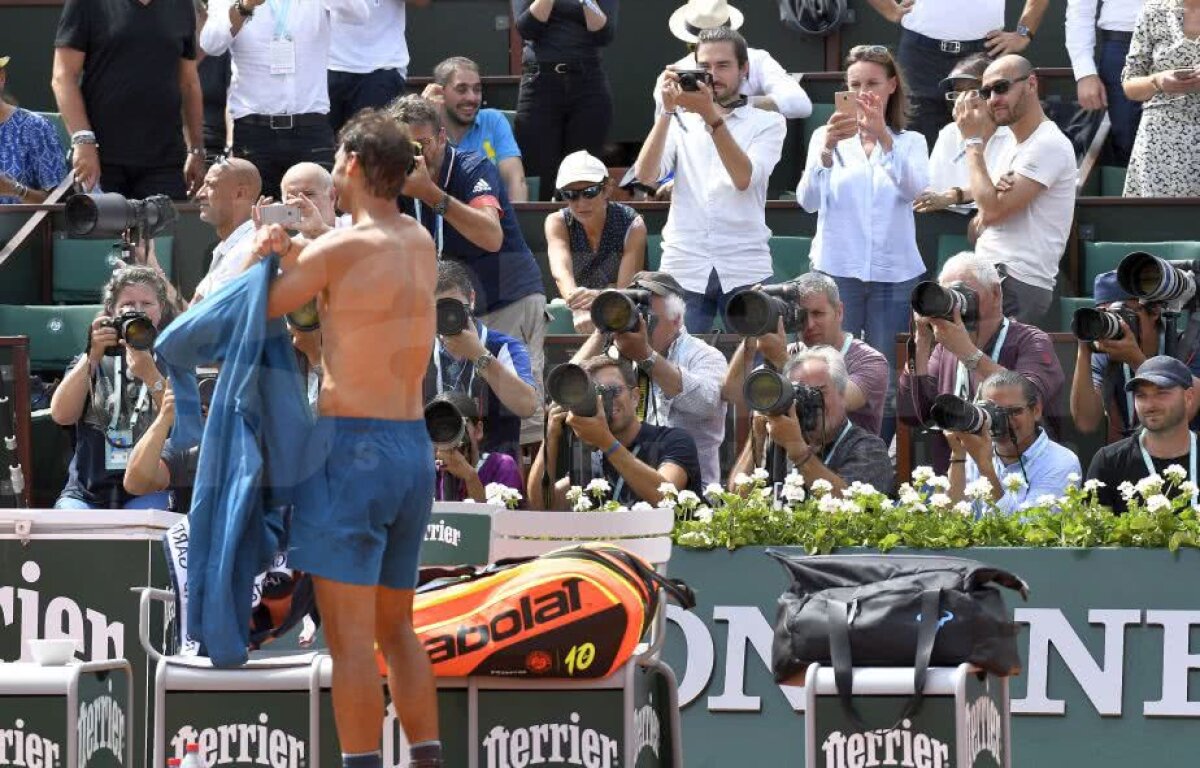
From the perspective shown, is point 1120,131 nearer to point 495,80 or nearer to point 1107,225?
point 1107,225

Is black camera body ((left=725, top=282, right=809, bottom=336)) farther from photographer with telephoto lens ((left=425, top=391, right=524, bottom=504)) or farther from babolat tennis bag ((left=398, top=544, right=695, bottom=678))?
babolat tennis bag ((left=398, top=544, right=695, bottom=678))

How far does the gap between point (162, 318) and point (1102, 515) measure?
337cm

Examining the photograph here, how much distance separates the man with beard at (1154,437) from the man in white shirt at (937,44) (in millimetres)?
3424

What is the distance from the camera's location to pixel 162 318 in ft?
27.1

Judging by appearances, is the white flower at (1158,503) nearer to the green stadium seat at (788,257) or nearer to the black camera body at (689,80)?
the black camera body at (689,80)

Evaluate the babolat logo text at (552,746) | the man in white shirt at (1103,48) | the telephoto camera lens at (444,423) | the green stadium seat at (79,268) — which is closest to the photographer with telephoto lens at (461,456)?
the telephoto camera lens at (444,423)

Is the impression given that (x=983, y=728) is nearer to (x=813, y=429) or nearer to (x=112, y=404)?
(x=813, y=429)

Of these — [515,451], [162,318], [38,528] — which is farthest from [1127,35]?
[38,528]

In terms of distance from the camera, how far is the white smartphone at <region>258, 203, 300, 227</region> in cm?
599

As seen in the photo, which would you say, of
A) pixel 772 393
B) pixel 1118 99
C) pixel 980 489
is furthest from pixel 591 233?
pixel 1118 99

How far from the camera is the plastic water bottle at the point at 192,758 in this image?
5570mm

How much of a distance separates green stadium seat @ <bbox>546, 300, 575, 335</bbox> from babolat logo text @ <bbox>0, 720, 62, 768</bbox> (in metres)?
4.42

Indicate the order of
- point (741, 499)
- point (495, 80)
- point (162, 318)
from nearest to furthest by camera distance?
point (741, 499) < point (162, 318) < point (495, 80)

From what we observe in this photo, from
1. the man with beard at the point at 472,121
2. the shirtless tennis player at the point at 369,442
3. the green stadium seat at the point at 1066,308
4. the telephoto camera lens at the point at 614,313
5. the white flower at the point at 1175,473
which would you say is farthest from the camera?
the man with beard at the point at 472,121
